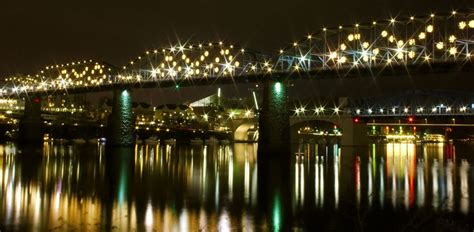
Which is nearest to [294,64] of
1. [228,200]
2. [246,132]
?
[228,200]

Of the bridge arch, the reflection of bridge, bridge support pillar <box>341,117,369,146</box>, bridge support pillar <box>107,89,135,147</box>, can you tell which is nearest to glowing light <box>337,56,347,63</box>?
the reflection of bridge

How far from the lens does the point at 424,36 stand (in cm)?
5850

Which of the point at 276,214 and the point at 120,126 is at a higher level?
the point at 120,126

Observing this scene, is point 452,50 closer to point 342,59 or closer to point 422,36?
point 422,36

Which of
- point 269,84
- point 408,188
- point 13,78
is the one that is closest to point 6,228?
point 408,188

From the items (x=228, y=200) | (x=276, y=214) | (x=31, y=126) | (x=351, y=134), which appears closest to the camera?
(x=276, y=214)

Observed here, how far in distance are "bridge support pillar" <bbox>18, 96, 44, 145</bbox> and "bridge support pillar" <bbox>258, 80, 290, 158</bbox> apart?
57.2m

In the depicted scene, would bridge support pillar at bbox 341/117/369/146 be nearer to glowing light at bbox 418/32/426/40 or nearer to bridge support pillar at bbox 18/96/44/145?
glowing light at bbox 418/32/426/40

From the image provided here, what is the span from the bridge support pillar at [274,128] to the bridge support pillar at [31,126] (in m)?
57.2

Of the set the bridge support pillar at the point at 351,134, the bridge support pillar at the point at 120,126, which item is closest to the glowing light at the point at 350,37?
the bridge support pillar at the point at 120,126

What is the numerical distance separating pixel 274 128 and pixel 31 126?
64.1 m

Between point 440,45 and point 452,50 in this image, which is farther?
point 440,45

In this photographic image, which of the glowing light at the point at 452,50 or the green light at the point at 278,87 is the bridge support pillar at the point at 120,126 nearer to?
the green light at the point at 278,87

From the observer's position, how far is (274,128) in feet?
205
